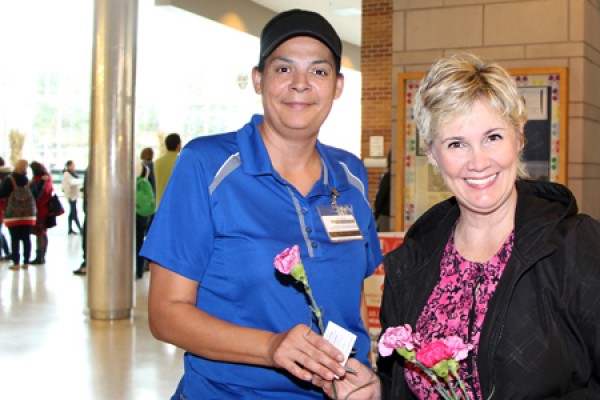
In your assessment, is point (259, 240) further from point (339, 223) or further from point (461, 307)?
point (461, 307)

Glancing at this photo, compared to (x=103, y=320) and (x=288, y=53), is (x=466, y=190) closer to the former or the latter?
(x=288, y=53)

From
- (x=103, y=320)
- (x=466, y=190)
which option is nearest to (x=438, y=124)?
(x=466, y=190)

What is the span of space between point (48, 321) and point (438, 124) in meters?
7.24

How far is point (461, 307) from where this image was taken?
1.72 m

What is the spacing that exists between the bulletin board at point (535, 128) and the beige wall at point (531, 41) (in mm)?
64

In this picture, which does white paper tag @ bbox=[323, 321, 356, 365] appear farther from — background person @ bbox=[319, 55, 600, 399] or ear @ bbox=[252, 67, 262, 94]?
ear @ bbox=[252, 67, 262, 94]

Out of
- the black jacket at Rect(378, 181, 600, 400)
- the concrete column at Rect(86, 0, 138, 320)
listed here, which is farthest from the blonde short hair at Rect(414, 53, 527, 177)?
the concrete column at Rect(86, 0, 138, 320)

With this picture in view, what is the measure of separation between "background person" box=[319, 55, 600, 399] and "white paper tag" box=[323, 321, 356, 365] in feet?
0.45

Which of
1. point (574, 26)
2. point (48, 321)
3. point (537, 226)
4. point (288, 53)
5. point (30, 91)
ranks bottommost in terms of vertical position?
point (48, 321)

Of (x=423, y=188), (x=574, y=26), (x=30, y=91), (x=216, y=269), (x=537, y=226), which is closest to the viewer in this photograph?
(x=537, y=226)

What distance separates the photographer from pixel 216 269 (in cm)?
193

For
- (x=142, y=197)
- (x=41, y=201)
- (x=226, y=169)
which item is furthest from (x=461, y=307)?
(x=41, y=201)

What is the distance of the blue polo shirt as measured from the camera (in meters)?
1.90

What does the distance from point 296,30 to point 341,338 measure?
767 millimetres
